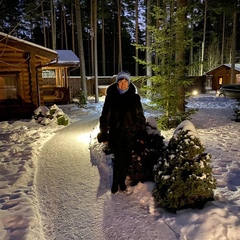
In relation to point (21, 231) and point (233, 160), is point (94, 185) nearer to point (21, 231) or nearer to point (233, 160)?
point (21, 231)

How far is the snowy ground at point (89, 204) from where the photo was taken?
10.3ft

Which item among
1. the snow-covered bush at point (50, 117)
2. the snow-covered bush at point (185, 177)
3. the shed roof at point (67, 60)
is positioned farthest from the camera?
the shed roof at point (67, 60)

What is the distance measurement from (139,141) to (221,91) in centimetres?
2207

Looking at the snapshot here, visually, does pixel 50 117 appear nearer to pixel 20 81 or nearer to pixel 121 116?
pixel 20 81

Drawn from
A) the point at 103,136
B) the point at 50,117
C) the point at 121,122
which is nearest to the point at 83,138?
the point at 50,117

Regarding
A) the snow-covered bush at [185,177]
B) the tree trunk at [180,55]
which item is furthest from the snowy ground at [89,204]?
the tree trunk at [180,55]

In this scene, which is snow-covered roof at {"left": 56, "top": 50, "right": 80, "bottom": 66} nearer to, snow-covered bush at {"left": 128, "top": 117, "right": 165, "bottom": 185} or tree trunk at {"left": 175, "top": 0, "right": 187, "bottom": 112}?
tree trunk at {"left": 175, "top": 0, "right": 187, "bottom": 112}

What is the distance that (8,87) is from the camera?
12664 millimetres

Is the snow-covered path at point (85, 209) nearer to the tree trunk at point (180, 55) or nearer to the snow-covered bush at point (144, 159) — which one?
the snow-covered bush at point (144, 159)

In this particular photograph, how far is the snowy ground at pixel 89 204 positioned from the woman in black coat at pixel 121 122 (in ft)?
1.90

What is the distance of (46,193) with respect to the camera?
4.43 m

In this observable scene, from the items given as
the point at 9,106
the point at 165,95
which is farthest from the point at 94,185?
the point at 9,106

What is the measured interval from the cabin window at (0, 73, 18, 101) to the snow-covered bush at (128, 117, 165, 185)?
10195mm

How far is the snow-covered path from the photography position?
323 cm
